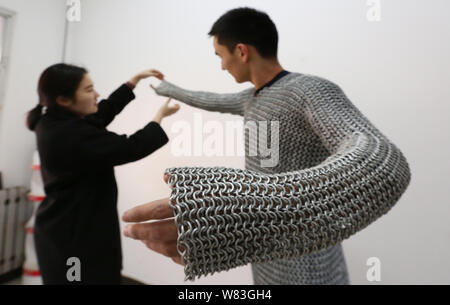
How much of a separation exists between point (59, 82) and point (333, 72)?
906 millimetres

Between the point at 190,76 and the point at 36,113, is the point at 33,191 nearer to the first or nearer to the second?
the point at 36,113

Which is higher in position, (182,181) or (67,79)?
(67,79)

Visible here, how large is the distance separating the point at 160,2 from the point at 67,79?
71 cm

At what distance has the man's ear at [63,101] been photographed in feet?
1.97

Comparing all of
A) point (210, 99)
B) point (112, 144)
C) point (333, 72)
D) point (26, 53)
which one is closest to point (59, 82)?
point (112, 144)

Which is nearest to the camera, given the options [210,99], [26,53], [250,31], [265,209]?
[265,209]

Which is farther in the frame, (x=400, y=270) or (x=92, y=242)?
(x=400, y=270)

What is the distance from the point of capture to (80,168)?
2.08 ft

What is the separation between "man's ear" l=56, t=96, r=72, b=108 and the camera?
602 mm

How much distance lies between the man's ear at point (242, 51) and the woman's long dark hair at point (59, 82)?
421 millimetres

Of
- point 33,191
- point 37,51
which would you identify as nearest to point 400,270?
point 37,51

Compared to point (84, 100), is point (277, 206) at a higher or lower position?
lower

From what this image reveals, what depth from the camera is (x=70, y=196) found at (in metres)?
0.67

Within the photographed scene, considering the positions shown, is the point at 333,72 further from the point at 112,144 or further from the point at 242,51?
the point at 112,144
